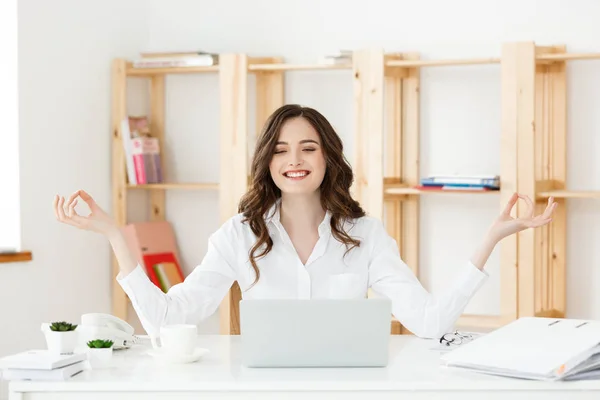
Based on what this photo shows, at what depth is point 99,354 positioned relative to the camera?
2150 mm

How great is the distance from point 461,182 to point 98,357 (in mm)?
2323

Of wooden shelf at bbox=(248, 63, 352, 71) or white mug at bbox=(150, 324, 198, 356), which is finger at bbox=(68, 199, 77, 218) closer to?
white mug at bbox=(150, 324, 198, 356)

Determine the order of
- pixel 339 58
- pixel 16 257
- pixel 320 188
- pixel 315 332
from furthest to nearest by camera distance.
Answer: pixel 339 58 → pixel 16 257 → pixel 320 188 → pixel 315 332

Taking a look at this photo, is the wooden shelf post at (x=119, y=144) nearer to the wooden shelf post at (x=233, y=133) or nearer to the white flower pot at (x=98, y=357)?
the wooden shelf post at (x=233, y=133)

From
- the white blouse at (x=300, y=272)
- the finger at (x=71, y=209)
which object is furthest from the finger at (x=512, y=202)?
the finger at (x=71, y=209)

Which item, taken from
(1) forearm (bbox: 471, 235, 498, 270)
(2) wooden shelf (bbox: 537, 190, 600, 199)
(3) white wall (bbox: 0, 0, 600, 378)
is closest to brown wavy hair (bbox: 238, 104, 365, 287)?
(1) forearm (bbox: 471, 235, 498, 270)

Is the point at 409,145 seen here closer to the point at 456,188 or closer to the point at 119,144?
the point at 456,188

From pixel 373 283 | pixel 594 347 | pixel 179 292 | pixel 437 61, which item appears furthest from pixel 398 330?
pixel 594 347

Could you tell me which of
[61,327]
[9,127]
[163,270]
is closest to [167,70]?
[9,127]

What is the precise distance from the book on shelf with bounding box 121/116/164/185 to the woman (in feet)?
6.06

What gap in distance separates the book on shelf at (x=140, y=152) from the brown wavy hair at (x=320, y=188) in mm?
1850

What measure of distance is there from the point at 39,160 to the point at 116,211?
1.91 ft

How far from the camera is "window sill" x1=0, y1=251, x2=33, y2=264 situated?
4027 mm

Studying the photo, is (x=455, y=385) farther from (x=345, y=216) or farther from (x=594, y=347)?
(x=345, y=216)
